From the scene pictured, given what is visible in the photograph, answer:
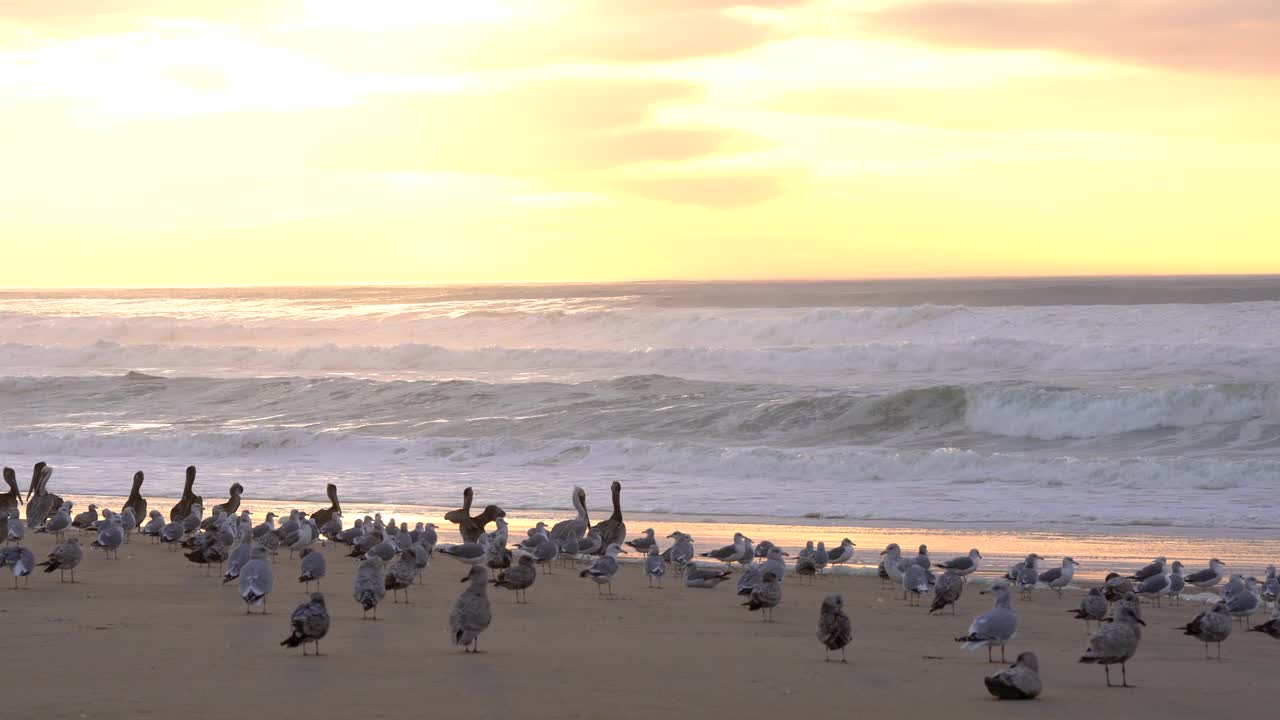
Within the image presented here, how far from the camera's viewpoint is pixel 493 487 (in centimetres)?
2350

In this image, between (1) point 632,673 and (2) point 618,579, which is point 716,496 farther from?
(1) point 632,673

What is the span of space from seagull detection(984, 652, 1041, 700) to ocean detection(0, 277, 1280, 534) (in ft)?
34.1

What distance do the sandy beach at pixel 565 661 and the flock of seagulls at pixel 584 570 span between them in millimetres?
201

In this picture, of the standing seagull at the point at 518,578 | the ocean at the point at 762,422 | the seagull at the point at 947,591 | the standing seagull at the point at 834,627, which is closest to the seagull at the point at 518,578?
the standing seagull at the point at 518,578

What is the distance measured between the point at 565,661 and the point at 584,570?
12.9 feet

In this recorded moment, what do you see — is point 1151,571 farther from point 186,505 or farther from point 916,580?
point 186,505

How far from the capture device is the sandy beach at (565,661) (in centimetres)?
819

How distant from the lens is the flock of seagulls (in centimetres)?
959

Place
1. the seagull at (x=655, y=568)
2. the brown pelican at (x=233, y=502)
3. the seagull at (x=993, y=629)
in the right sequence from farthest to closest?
the brown pelican at (x=233, y=502), the seagull at (x=655, y=568), the seagull at (x=993, y=629)

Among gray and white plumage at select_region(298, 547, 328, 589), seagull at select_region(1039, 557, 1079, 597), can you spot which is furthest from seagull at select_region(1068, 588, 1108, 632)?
gray and white plumage at select_region(298, 547, 328, 589)

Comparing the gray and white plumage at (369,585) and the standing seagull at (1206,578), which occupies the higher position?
the gray and white plumage at (369,585)

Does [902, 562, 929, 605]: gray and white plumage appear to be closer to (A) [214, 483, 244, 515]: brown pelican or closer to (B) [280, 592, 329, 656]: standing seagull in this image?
(B) [280, 592, 329, 656]: standing seagull

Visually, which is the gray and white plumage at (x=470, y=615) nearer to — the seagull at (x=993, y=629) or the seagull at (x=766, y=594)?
the seagull at (x=766, y=594)

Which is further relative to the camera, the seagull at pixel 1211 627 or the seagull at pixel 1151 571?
the seagull at pixel 1151 571
